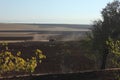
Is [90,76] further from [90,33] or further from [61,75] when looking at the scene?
[90,33]

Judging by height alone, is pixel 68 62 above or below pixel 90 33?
below

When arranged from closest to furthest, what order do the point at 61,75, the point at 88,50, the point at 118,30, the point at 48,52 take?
the point at 61,75
the point at 118,30
the point at 88,50
the point at 48,52

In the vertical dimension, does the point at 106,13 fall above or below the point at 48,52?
above

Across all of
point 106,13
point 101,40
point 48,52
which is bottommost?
point 48,52

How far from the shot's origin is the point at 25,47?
54281mm

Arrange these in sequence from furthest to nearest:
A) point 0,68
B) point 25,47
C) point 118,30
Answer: point 25,47 → point 118,30 → point 0,68

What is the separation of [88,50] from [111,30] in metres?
3.28

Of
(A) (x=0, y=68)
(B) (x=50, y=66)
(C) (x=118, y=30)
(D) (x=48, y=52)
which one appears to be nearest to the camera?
(A) (x=0, y=68)

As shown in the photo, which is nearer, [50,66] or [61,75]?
[61,75]

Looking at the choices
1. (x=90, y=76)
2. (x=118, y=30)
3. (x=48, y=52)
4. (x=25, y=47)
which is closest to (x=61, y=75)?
(x=90, y=76)

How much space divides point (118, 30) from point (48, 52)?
2210 centimetres

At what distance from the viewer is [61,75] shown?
21797 mm

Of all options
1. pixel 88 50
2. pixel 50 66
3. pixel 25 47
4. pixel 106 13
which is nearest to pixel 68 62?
pixel 50 66

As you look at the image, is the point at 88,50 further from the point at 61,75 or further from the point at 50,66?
the point at 61,75
